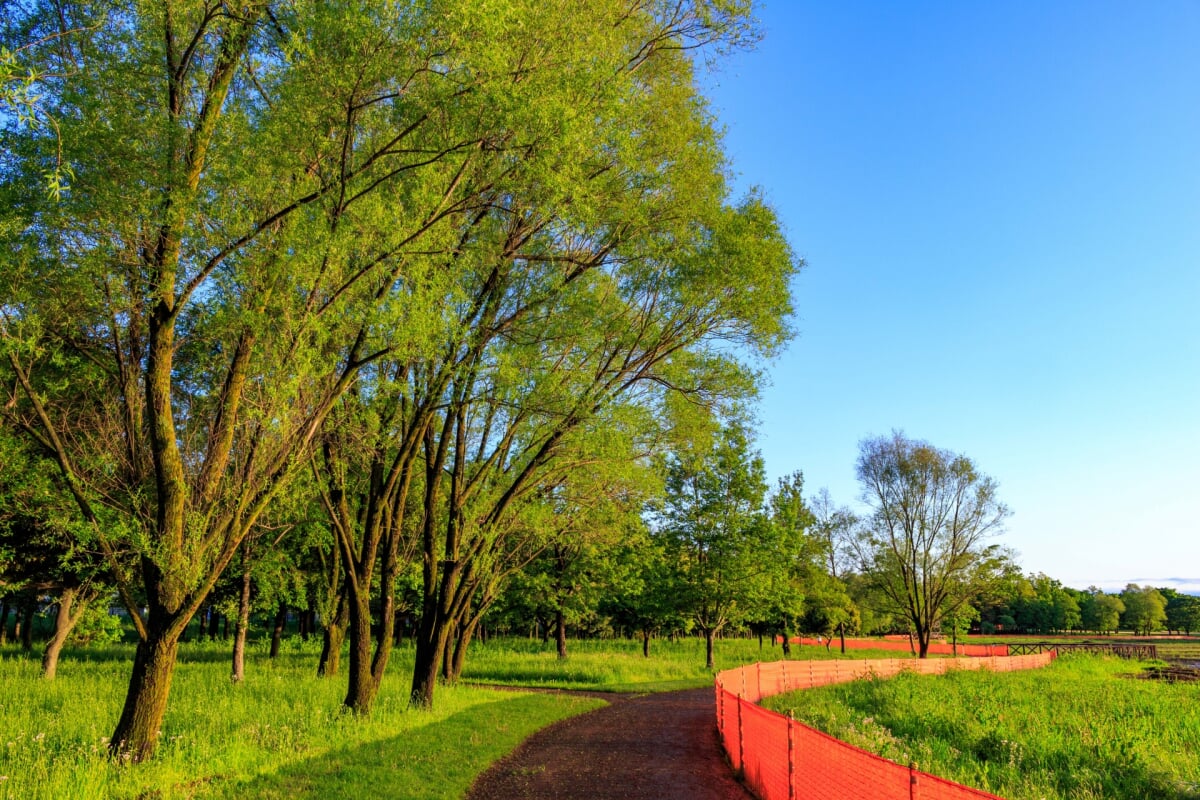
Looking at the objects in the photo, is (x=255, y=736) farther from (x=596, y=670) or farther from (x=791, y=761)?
(x=596, y=670)

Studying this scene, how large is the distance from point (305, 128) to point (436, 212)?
2.09 metres

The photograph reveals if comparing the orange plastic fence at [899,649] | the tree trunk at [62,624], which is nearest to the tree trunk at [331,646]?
the tree trunk at [62,624]

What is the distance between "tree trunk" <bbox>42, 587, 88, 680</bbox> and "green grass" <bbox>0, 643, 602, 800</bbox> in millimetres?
559

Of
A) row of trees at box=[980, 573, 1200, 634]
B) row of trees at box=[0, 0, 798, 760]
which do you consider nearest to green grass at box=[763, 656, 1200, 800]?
row of trees at box=[0, 0, 798, 760]

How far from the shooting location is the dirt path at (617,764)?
9344 millimetres

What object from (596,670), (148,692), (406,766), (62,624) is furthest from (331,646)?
(406,766)

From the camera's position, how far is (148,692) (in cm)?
959

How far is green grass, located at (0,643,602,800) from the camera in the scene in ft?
26.7

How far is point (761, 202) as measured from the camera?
15.7 m

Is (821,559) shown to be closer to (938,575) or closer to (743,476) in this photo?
(938,575)

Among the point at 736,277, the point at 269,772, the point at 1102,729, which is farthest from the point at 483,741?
the point at 1102,729

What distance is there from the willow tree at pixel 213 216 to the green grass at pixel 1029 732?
1007 cm

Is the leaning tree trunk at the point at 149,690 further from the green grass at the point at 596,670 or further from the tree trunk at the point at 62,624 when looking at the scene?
the green grass at the point at 596,670

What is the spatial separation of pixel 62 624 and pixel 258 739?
49.7 ft
